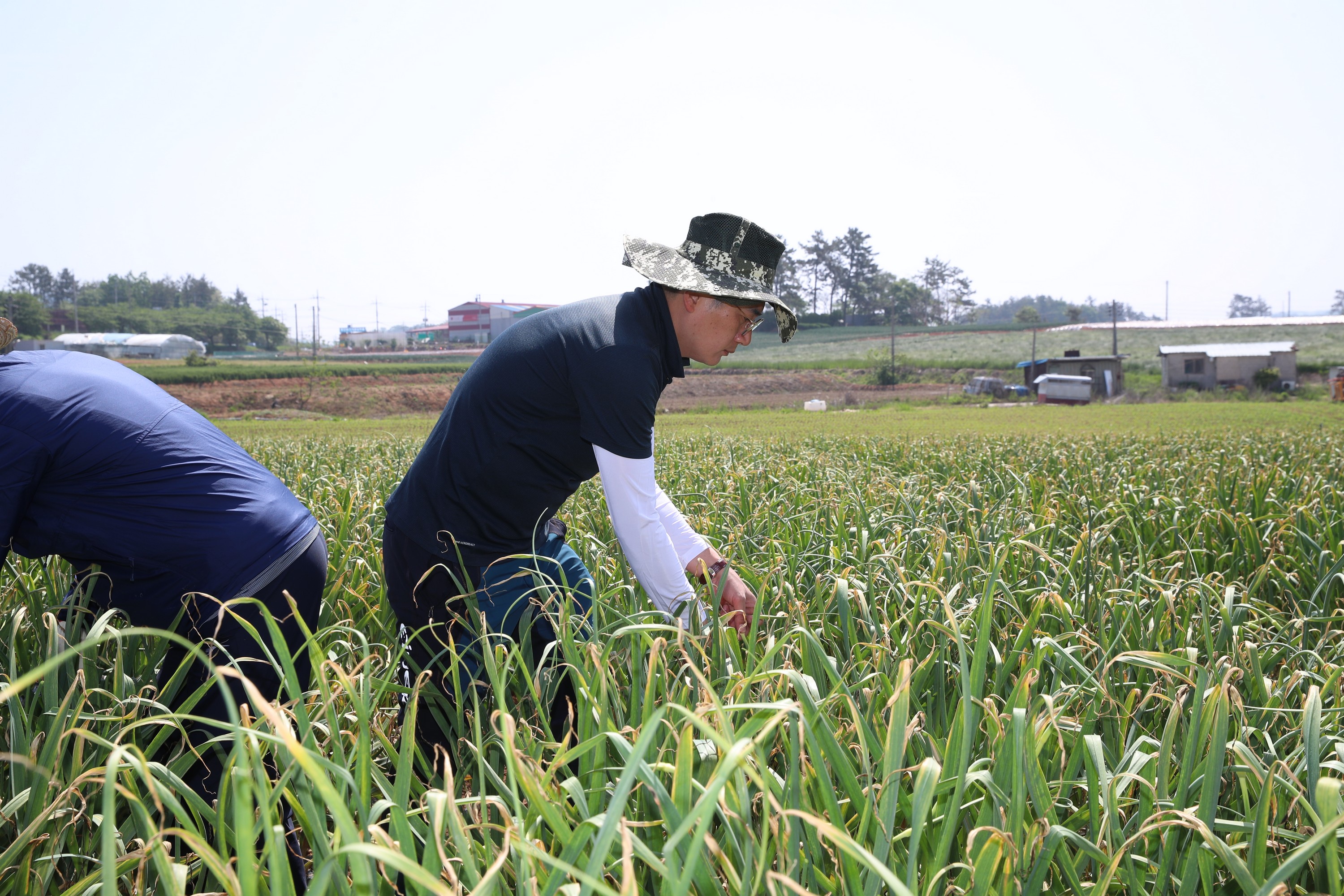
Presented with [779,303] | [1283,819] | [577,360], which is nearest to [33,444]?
[577,360]

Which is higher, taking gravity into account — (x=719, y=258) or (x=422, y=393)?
(x=719, y=258)

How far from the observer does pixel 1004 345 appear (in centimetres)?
6794

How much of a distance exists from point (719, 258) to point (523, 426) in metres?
0.79

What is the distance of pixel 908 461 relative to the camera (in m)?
7.57

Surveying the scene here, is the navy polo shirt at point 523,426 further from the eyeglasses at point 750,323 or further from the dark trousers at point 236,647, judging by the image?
the dark trousers at point 236,647

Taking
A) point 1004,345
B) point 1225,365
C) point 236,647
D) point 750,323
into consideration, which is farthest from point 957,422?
Answer: point 1004,345

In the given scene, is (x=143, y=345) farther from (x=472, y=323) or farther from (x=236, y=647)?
(x=236, y=647)

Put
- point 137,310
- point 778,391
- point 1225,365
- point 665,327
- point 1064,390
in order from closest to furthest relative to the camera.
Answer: point 665,327 → point 1064,390 → point 1225,365 → point 778,391 → point 137,310

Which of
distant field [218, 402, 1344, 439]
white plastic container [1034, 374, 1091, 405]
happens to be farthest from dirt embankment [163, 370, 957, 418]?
distant field [218, 402, 1344, 439]

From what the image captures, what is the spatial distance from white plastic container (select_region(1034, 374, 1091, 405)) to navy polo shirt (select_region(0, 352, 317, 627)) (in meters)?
43.7

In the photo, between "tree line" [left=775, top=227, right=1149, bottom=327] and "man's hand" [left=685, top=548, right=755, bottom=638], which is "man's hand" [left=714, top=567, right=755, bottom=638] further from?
"tree line" [left=775, top=227, right=1149, bottom=327]

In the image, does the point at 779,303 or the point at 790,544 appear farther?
the point at 790,544

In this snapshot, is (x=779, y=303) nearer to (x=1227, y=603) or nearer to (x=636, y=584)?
(x=636, y=584)

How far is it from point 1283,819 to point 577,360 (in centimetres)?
186
